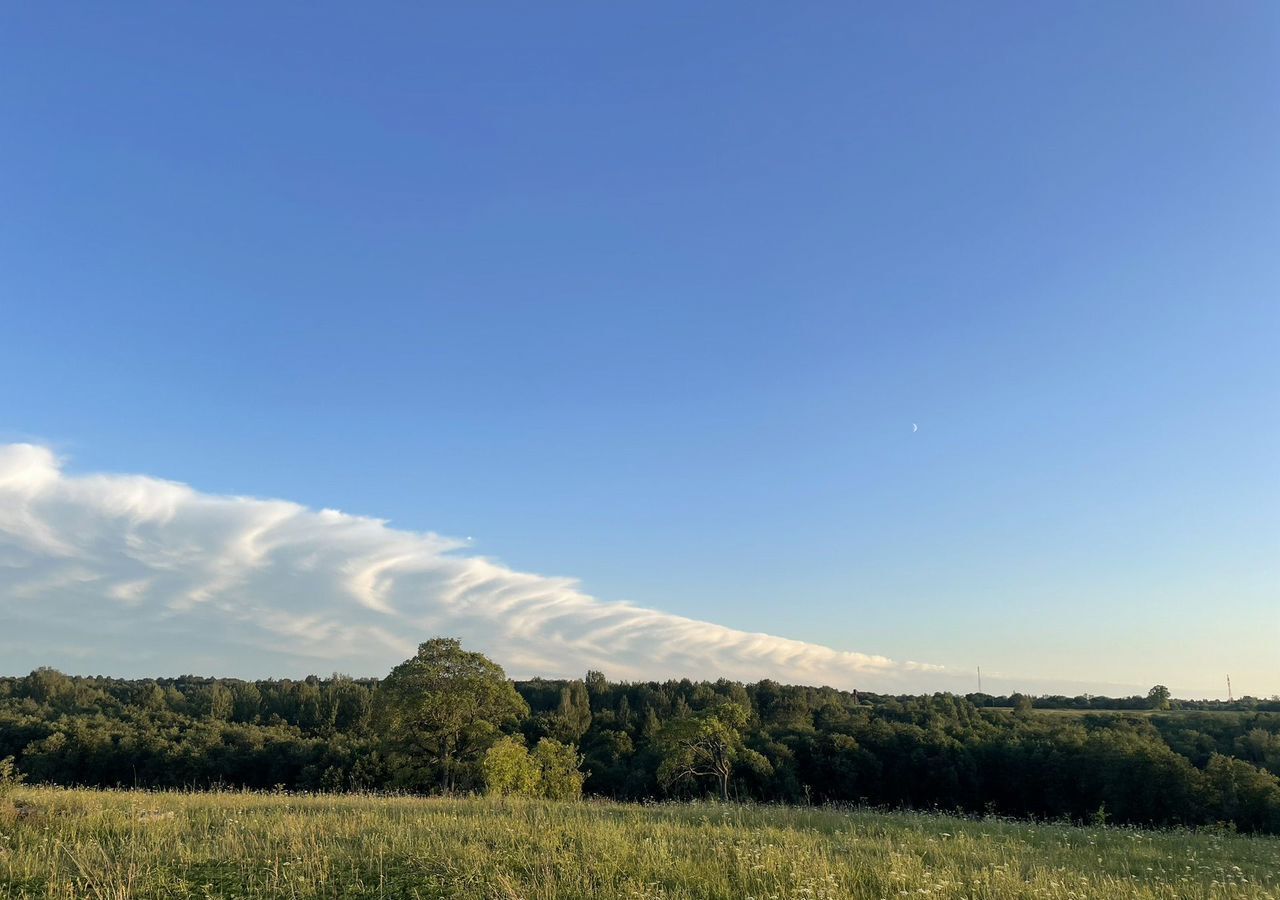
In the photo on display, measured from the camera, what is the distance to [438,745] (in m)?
48.1

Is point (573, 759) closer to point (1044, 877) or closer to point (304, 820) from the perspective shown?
point (304, 820)

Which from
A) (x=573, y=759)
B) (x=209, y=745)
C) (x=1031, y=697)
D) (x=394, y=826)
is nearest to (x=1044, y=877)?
(x=394, y=826)

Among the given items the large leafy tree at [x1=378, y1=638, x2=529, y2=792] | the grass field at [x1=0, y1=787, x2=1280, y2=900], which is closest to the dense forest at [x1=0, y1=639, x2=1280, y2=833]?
the large leafy tree at [x1=378, y1=638, x2=529, y2=792]

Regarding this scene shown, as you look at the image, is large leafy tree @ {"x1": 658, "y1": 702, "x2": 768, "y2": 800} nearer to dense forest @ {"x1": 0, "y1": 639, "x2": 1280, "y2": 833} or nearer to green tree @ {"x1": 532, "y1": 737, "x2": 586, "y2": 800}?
dense forest @ {"x1": 0, "y1": 639, "x2": 1280, "y2": 833}

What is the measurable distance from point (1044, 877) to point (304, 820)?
41.0ft

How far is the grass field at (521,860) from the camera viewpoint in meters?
8.55

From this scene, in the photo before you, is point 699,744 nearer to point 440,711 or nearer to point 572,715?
point 440,711

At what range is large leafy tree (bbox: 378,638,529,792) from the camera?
4719 centimetres

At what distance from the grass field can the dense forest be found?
2198 centimetres

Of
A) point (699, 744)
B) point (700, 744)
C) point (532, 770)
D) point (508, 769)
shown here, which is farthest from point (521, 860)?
point (700, 744)

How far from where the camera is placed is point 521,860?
975cm

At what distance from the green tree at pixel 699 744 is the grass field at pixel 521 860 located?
126 ft

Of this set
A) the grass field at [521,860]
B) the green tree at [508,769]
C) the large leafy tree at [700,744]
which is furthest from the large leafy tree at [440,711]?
the grass field at [521,860]

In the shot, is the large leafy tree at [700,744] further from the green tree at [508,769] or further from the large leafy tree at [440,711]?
the large leafy tree at [440,711]
